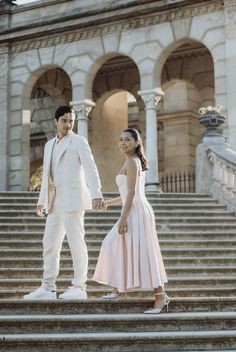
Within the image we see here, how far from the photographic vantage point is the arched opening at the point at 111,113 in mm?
22469

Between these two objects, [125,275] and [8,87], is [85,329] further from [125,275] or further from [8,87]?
[8,87]

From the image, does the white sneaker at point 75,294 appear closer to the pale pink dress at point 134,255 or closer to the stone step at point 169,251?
the pale pink dress at point 134,255

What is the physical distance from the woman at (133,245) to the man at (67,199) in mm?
264

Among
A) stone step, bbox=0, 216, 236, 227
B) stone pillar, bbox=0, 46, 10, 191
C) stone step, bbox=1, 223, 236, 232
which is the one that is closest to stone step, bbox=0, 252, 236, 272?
stone step, bbox=1, 223, 236, 232

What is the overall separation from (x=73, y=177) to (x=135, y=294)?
160cm

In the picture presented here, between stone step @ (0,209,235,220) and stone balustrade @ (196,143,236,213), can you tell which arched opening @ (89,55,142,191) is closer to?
stone balustrade @ (196,143,236,213)

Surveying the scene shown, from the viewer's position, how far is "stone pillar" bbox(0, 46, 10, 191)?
1992cm

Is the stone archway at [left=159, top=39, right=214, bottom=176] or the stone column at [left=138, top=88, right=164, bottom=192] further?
the stone archway at [left=159, top=39, right=214, bottom=176]

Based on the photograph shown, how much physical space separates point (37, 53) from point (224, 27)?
581 centimetres

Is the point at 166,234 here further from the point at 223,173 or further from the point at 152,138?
the point at 152,138

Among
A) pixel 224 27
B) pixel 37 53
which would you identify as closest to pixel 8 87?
pixel 37 53

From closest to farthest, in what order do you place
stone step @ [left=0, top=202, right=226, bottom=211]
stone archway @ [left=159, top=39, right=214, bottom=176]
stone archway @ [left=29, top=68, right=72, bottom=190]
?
1. stone step @ [left=0, top=202, right=226, bottom=211]
2. stone archway @ [left=159, top=39, right=214, bottom=176]
3. stone archway @ [left=29, top=68, right=72, bottom=190]

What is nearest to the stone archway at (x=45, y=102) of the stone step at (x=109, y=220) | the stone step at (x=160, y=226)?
the stone step at (x=109, y=220)

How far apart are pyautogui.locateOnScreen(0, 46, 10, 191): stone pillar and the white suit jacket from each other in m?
12.9
